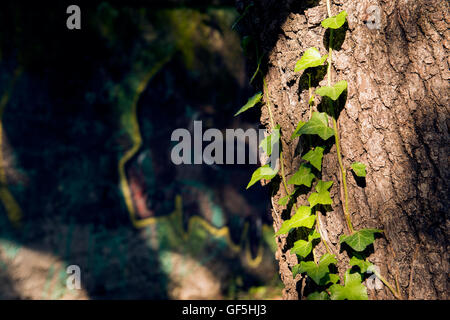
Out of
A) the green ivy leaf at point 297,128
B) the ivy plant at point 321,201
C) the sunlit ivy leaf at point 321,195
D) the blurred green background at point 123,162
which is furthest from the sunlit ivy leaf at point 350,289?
the blurred green background at point 123,162

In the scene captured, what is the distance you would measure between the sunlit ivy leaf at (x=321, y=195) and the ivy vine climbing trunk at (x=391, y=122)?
2 cm

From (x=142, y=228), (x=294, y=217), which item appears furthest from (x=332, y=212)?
(x=142, y=228)

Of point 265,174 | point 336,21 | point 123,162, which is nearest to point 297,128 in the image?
point 265,174

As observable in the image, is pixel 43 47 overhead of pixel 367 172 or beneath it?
overhead

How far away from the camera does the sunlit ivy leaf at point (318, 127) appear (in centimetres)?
94

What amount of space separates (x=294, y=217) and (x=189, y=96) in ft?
7.81

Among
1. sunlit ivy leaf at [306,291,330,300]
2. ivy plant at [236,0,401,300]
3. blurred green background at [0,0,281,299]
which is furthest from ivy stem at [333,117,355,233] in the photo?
blurred green background at [0,0,281,299]

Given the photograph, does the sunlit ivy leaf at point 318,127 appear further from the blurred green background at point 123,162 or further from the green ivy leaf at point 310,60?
the blurred green background at point 123,162

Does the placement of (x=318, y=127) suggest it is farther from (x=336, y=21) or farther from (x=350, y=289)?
(x=350, y=289)

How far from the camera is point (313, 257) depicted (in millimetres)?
1040

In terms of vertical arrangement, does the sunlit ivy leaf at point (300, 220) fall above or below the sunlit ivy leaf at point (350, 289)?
above

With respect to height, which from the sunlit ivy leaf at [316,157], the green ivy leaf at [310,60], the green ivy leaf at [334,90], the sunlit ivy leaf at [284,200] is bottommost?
the sunlit ivy leaf at [284,200]

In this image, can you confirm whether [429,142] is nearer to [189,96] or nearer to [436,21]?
[436,21]

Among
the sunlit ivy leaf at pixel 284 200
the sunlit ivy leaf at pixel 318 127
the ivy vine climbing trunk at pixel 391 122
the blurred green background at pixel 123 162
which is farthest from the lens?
the blurred green background at pixel 123 162
